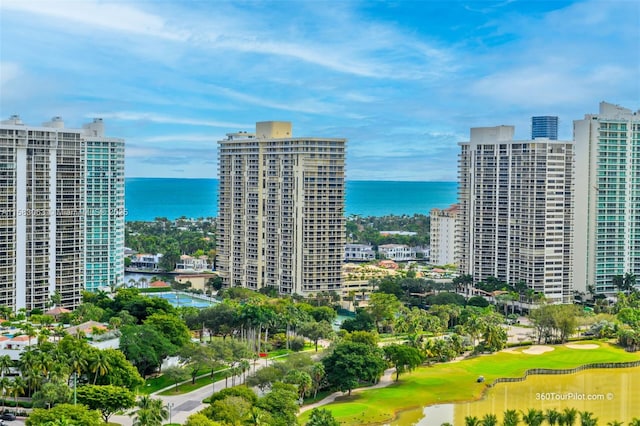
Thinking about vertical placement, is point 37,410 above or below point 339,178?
below

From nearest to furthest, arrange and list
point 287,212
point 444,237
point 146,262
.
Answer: point 287,212, point 146,262, point 444,237

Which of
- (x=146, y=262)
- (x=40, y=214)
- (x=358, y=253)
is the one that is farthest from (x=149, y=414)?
(x=358, y=253)

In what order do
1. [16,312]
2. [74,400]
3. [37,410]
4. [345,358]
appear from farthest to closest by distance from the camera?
[16,312], [345,358], [74,400], [37,410]

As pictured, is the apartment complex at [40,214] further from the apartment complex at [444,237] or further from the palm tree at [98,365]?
the apartment complex at [444,237]

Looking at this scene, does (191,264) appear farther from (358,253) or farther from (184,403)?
(184,403)

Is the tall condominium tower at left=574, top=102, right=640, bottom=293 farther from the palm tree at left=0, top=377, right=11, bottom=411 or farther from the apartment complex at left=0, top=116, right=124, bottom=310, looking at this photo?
the palm tree at left=0, top=377, right=11, bottom=411

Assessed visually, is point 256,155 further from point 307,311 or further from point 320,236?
point 307,311

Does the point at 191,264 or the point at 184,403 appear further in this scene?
the point at 191,264

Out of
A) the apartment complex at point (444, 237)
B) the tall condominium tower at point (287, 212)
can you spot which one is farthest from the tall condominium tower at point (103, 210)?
the apartment complex at point (444, 237)

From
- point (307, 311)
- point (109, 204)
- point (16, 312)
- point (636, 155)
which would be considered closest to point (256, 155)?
point (109, 204)
